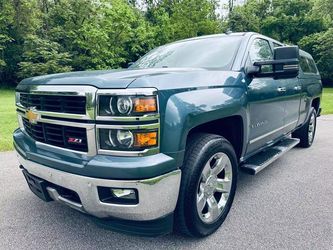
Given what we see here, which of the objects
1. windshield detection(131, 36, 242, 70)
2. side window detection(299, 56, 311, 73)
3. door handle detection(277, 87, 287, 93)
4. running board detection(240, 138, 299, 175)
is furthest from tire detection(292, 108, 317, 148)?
windshield detection(131, 36, 242, 70)

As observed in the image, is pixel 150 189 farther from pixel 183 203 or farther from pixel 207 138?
pixel 207 138

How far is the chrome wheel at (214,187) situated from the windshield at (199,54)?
1.00 metres

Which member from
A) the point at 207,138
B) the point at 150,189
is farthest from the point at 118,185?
the point at 207,138

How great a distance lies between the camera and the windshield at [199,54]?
3.22m

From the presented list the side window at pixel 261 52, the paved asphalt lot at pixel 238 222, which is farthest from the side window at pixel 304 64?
the paved asphalt lot at pixel 238 222

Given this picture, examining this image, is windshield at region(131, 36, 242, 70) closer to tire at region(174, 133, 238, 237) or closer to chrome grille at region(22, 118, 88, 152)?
tire at region(174, 133, 238, 237)

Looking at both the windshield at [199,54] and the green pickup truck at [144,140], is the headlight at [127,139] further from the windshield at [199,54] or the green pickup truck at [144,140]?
the windshield at [199,54]

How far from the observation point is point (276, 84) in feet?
12.0

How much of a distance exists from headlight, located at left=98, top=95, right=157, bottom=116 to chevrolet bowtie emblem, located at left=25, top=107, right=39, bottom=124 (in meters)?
0.75

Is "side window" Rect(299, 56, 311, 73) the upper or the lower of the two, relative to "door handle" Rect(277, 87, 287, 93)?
upper

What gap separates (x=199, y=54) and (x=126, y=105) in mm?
1764

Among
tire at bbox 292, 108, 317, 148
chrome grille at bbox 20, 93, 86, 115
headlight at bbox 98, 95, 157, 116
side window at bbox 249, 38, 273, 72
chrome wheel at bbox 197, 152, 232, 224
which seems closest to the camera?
headlight at bbox 98, 95, 157, 116

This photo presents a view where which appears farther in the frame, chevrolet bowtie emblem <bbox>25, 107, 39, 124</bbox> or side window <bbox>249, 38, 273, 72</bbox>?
side window <bbox>249, 38, 273, 72</bbox>

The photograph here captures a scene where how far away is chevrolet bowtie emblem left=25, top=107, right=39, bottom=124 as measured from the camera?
7.93 feet
